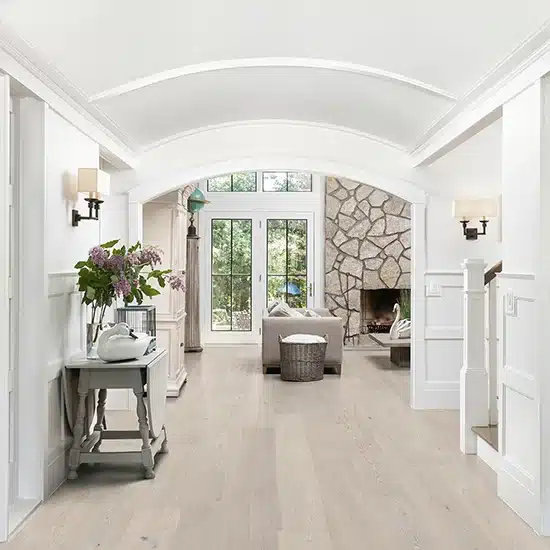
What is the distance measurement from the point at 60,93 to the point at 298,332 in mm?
4758

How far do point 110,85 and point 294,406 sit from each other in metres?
3.25

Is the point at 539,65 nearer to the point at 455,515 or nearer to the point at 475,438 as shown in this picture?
the point at 455,515

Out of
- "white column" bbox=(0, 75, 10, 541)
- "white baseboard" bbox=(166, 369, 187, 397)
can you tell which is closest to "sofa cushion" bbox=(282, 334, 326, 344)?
"white baseboard" bbox=(166, 369, 187, 397)

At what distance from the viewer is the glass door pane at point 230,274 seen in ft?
35.4

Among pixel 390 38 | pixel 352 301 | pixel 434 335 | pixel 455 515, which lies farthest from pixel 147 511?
pixel 352 301

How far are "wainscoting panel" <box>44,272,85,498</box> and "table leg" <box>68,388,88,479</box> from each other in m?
0.06

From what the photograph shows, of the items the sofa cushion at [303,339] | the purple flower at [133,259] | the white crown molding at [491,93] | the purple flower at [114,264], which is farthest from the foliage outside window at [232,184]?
the purple flower at [114,264]

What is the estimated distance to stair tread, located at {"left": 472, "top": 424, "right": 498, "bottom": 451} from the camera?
13.7 feet

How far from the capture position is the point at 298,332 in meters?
8.11

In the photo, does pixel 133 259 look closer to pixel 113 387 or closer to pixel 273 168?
pixel 113 387

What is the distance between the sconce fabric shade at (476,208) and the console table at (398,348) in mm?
2946

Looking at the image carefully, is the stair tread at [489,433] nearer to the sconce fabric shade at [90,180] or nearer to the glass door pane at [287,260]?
the sconce fabric shade at [90,180]

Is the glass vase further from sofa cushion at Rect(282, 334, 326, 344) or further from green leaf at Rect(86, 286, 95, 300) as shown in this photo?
sofa cushion at Rect(282, 334, 326, 344)

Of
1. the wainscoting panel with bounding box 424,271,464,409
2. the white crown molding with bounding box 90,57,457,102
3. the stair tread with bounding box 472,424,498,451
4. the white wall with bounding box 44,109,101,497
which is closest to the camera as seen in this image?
the white wall with bounding box 44,109,101,497
